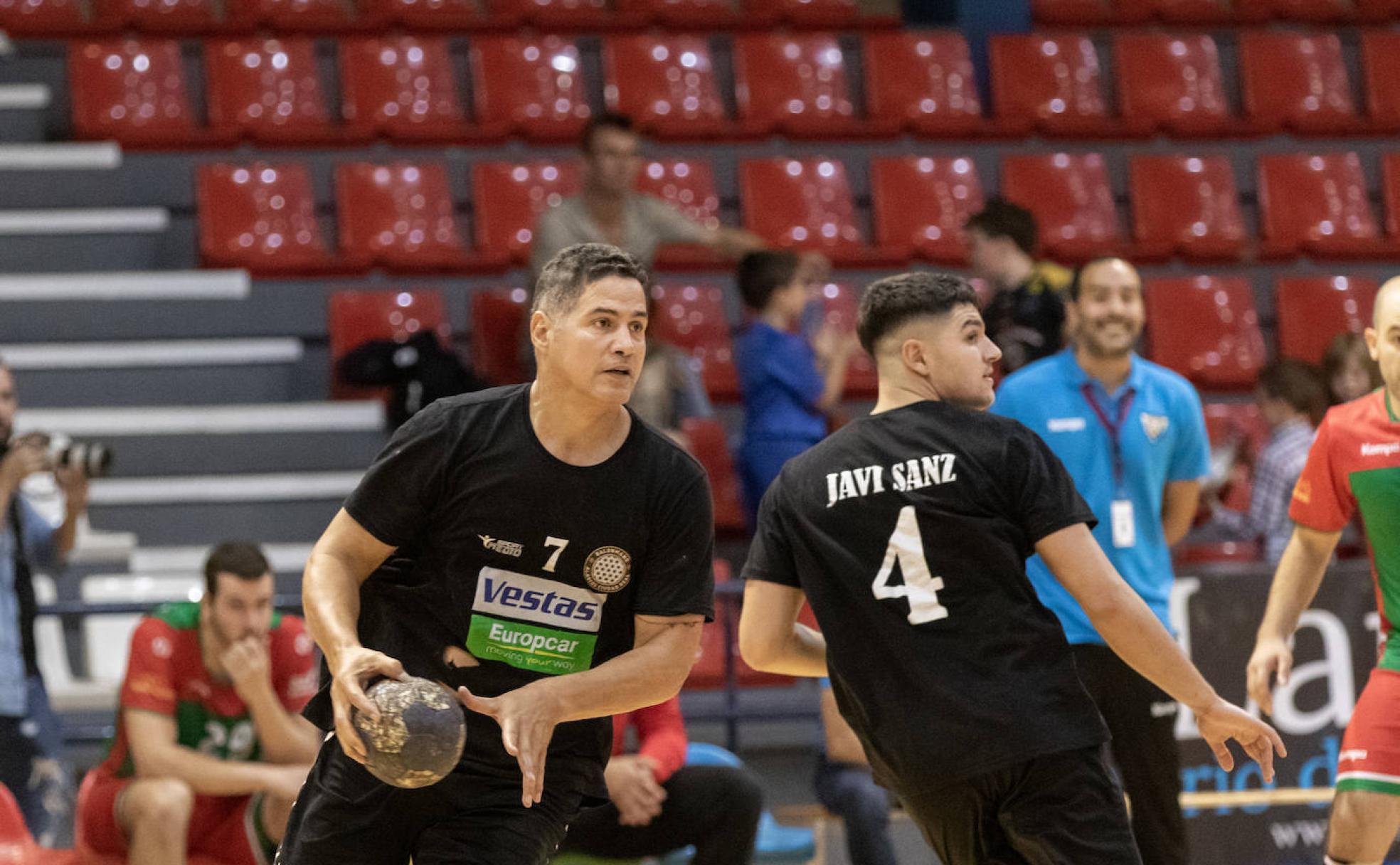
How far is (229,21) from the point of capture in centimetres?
991

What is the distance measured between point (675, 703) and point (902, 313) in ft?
7.86

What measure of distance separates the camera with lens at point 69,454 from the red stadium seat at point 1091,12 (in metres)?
6.99

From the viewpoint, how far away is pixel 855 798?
5.40 meters

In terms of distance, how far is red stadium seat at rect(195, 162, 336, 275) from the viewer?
883 cm

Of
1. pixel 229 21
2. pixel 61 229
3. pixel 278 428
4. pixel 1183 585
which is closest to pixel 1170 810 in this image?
pixel 1183 585

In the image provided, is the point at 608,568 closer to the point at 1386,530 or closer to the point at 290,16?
the point at 1386,530

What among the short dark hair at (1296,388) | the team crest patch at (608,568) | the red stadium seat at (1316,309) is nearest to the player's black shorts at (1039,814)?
the team crest patch at (608,568)

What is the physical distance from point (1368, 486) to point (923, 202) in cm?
553

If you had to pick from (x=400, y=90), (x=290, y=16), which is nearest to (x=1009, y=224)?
(x=400, y=90)

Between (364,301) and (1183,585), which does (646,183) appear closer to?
(364,301)

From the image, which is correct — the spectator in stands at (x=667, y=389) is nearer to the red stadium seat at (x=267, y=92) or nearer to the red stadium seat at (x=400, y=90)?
the red stadium seat at (x=400, y=90)

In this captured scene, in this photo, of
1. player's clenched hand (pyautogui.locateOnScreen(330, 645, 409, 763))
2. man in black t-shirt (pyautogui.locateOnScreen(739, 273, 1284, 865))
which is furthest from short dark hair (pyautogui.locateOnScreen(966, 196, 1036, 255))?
player's clenched hand (pyautogui.locateOnScreen(330, 645, 409, 763))

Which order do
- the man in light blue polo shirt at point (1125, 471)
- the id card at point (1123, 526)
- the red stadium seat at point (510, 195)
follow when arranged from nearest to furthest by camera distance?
the man in light blue polo shirt at point (1125, 471)
the id card at point (1123, 526)
the red stadium seat at point (510, 195)

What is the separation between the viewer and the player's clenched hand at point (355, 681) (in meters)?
2.89
